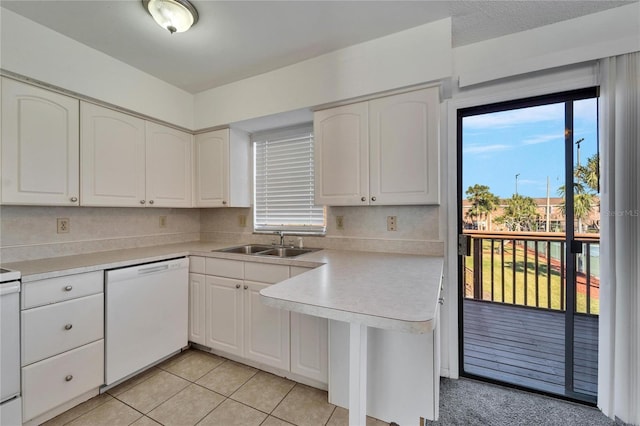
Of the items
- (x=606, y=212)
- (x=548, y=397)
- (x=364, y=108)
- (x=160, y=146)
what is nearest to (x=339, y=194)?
(x=364, y=108)

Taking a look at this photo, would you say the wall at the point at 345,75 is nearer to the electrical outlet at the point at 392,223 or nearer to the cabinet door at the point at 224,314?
the electrical outlet at the point at 392,223

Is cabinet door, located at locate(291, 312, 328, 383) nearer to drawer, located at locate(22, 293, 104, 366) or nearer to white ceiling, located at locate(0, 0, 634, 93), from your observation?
drawer, located at locate(22, 293, 104, 366)

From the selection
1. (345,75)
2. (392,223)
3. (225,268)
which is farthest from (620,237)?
(225,268)

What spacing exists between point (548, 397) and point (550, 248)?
1263mm

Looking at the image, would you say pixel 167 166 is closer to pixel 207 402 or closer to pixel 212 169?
pixel 212 169

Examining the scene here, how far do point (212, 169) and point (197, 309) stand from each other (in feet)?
4.49

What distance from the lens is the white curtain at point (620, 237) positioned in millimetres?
1463

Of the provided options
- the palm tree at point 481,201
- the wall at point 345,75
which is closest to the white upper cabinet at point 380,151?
the wall at point 345,75

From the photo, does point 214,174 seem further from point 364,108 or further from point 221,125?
point 364,108

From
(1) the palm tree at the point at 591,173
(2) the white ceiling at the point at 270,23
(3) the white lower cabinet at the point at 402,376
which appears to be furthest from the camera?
(1) the palm tree at the point at 591,173

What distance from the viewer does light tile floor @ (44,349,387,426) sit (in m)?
1.56

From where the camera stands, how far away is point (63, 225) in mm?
2027

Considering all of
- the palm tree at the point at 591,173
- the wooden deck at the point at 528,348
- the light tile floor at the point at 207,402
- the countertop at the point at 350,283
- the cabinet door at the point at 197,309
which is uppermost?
the palm tree at the point at 591,173

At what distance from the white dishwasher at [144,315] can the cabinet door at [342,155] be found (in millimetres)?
1412
